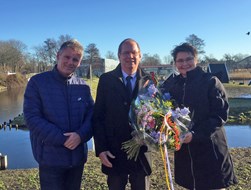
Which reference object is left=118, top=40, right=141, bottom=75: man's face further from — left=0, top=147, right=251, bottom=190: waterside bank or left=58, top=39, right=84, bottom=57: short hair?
left=0, top=147, right=251, bottom=190: waterside bank

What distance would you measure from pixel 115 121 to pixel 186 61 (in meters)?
A: 0.98

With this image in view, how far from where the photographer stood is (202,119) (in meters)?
3.16

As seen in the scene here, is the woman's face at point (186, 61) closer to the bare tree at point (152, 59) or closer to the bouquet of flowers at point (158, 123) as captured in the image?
the bouquet of flowers at point (158, 123)

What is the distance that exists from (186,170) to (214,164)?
0.98 ft

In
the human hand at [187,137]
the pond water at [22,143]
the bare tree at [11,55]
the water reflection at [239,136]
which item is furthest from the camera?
the bare tree at [11,55]

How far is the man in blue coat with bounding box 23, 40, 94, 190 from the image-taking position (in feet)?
10.4

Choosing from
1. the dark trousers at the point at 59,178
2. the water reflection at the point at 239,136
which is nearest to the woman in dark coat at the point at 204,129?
the dark trousers at the point at 59,178

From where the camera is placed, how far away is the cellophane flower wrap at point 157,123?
Answer: 2725 mm

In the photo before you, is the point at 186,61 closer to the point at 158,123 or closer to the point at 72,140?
the point at 158,123

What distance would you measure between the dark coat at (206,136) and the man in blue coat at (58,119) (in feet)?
3.58

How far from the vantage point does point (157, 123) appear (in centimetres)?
276

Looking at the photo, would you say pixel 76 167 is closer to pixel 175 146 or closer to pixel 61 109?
pixel 61 109

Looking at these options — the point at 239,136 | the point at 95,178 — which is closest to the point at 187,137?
the point at 95,178

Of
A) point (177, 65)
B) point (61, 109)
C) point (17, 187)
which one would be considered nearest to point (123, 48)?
point (177, 65)
